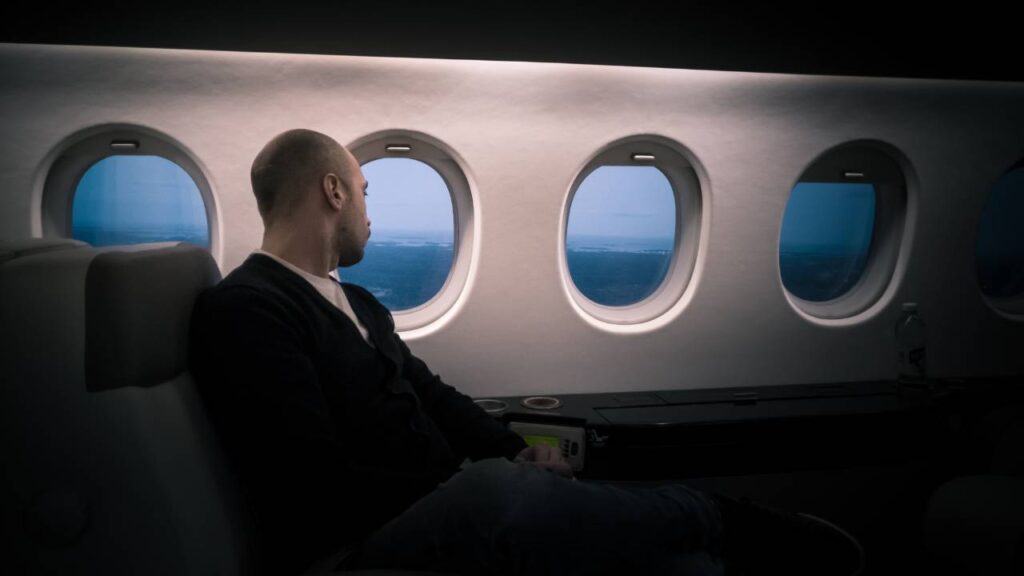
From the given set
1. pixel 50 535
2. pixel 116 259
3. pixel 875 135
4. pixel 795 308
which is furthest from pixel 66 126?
pixel 875 135

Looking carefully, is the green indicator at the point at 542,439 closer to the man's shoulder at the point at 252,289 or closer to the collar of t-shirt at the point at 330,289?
the collar of t-shirt at the point at 330,289

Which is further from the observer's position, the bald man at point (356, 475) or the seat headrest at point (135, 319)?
the bald man at point (356, 475)

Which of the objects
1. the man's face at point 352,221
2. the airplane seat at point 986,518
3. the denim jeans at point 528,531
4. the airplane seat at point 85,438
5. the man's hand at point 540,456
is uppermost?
the man's face at point 352,221

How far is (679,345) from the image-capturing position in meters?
2.90

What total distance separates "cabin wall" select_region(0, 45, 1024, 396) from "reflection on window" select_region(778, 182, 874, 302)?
10.7 inches

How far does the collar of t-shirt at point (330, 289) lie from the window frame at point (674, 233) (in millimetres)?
1260

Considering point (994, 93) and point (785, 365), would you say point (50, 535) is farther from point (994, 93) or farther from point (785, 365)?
point (994, 93)

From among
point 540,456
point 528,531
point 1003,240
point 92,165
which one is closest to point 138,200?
point 92,165

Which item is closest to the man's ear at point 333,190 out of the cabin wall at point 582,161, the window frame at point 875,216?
the cabin wall at point 582,161

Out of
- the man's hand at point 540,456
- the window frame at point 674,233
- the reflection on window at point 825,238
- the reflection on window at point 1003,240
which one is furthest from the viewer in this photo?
the reflection on window at point 1003,240

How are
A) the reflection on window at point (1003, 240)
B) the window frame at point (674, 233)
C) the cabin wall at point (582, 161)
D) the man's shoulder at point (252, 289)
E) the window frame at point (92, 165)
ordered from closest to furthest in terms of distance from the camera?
the man's shoulder at point (252, 289)
the cabin wall at point (582, 161)
the window frame at point (92, 165)
the window frame at point (674, 233)
the reflection on window at point (1003, 240)

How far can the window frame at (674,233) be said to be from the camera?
2.80 m

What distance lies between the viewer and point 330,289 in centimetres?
166

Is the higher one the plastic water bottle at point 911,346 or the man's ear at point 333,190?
the man's ear at point 333,190
